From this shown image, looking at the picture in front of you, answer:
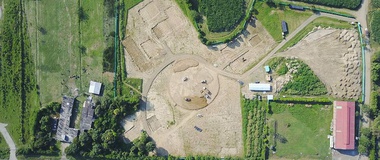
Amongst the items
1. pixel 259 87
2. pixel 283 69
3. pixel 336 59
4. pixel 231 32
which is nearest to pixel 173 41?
pixel 231 32

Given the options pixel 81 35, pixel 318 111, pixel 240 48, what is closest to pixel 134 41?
pixel 81 35

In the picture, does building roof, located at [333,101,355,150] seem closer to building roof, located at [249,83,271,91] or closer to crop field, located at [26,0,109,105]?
building roof, located at [249,83,271,91]

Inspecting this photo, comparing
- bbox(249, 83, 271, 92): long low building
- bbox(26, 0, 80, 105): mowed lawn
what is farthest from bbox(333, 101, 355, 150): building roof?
bbox(26, 0, 80, 105): mowed lawn

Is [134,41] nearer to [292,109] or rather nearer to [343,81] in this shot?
[292,109]

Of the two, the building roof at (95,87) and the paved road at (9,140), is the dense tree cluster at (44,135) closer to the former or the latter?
the paved road at (9,140)

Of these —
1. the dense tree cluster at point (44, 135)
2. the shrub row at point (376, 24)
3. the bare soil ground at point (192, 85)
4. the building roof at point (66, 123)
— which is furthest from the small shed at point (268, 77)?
the dense tree cluster at point (44, 135)

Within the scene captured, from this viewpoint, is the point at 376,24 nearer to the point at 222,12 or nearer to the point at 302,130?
the point at 302,130
